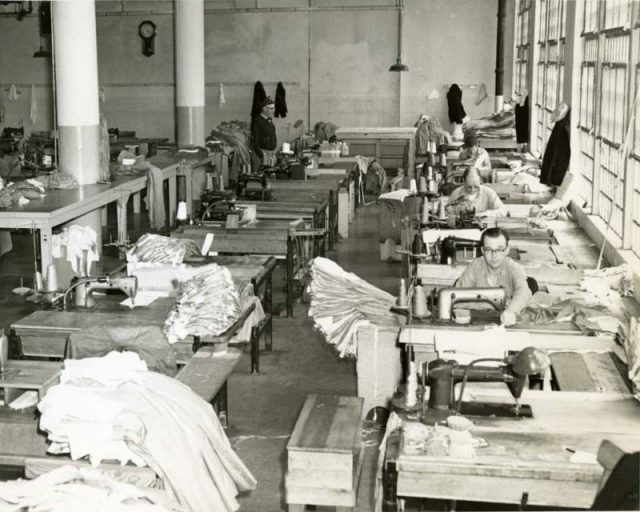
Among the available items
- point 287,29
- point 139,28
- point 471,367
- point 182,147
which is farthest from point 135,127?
point 471,367

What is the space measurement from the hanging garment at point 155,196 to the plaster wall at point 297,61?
883 centimetres

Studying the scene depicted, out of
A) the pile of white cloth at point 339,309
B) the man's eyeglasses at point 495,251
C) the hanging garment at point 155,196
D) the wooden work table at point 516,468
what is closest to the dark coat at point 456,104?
the hanging garment at point 155,196

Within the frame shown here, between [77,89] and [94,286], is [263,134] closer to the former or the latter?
[77,89]

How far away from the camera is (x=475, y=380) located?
4.77 meters

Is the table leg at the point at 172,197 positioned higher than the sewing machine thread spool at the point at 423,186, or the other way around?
the sewing machine thread spool at the point at 423,186

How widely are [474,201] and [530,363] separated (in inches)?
226

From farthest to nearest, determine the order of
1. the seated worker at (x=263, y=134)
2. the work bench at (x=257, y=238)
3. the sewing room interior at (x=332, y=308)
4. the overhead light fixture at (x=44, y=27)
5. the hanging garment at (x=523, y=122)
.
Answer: the overhead light fixture at (x=44, y=27) < the seated worker at (x=263, y=134) < the hanging garment at (x=523, y=122) < the work bench at (x=257, y=238) < the sewing room interior at (x=332, y=308)

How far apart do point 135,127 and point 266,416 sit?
16250mm

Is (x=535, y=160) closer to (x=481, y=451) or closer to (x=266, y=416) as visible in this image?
(x=266, y=416)

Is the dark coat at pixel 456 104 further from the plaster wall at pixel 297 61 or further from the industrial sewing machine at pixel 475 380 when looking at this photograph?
the industrial sewing machine at pixel 475 380

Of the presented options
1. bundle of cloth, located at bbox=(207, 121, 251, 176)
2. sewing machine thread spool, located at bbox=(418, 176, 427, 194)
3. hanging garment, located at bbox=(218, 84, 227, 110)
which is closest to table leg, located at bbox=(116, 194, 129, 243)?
sewing machine thread spool, located at bbox=(418, 176, 427, 194)

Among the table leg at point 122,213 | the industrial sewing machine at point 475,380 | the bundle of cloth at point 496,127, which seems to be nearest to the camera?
the industrial sewing machine at point 475,380

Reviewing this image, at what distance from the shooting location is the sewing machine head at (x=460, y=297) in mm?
5719

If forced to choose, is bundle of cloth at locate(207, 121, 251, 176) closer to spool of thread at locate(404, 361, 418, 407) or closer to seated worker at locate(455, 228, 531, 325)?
seated worker at locate(455, 228, 531, 325)
